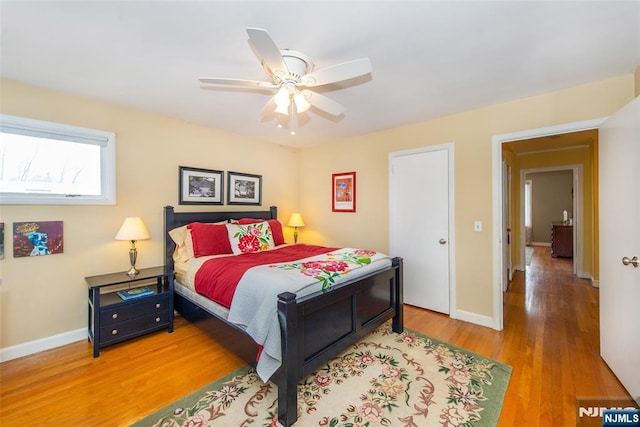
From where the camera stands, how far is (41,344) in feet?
8.18

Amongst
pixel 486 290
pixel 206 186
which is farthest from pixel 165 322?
pixel 486 290

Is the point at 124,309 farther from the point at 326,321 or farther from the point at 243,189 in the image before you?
the point at 243,189

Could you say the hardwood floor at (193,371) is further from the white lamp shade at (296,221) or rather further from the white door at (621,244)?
the white lamp shade at (296,221)

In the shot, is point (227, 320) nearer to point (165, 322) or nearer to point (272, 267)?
point (272, 267)

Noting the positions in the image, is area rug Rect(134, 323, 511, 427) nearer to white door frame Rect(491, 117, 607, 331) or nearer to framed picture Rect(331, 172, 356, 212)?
white door frame Rect(491, 117, 607, 331)

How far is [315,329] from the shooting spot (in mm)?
1899

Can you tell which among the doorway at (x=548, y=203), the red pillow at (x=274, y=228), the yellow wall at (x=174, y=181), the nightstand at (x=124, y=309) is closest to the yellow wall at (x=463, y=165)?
the yellow wall at (x=174, y=181)

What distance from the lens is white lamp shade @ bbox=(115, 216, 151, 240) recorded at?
2695mm

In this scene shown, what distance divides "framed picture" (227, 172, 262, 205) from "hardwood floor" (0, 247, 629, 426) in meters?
1.75

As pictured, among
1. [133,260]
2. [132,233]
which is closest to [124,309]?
[133,260]

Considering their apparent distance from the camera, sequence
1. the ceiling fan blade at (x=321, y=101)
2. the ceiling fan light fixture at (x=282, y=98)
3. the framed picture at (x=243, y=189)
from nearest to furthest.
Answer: the ceiling fan light fixture at (x=282, y=98)
the ceiling fan blade at (x=321, y=101)
the framed picture at (x=243, y=189)

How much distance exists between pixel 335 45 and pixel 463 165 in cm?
214

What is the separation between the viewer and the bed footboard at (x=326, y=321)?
65.2 inches

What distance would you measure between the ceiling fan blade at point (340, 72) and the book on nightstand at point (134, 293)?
8.30ft
